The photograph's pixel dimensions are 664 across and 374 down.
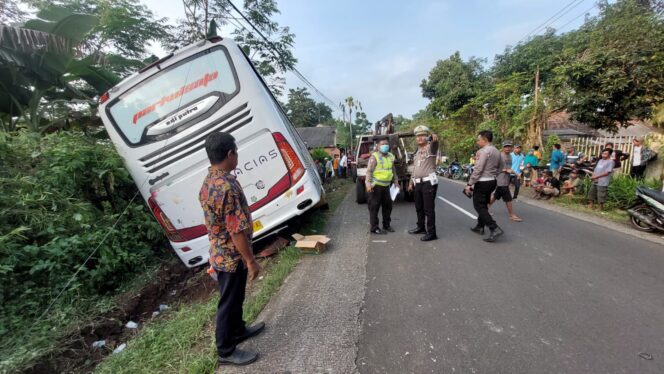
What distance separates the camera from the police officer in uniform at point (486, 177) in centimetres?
443

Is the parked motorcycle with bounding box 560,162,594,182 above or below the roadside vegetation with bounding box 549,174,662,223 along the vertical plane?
above

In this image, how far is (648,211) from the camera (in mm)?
5156

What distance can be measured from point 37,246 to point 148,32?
8.65m

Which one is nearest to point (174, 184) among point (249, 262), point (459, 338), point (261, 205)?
point (261, 205)

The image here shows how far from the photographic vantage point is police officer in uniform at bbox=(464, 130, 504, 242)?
4.43 m

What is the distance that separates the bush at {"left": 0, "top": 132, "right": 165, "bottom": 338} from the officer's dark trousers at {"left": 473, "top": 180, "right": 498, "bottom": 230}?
196 inches

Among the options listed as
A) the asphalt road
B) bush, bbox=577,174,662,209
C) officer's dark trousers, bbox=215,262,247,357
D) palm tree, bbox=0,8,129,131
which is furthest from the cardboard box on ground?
bush, bbox=577,174,662,209

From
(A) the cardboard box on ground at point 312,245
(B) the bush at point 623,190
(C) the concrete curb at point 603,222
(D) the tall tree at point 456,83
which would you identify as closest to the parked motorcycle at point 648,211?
(C) the concrete curb at point 603,222

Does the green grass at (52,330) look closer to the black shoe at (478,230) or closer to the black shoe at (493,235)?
the black shoe at (493,235)

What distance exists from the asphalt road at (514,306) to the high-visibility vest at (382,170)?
40.2 inches

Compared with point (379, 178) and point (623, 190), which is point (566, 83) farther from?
point (379, 178)

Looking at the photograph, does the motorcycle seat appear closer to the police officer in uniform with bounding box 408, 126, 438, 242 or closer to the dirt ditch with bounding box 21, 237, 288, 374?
the police officer in uniform with bounding box 408, 126, 438, 242

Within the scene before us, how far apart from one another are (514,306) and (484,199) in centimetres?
217

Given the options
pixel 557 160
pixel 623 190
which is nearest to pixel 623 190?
pixel 623 190
